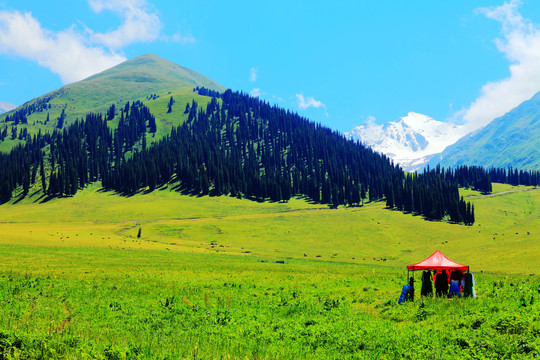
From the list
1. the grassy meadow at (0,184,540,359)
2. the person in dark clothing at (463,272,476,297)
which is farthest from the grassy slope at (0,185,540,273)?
the person in dark clothing at (463,272,476,297)

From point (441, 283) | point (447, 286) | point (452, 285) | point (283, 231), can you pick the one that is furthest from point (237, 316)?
point (283, 231)

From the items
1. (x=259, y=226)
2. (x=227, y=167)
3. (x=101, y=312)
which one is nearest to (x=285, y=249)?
(x=259, y=226)

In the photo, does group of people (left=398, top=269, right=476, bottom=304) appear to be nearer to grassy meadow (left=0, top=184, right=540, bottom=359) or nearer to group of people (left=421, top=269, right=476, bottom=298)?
group of people (left=421, top=269, right=476, bottom=298)

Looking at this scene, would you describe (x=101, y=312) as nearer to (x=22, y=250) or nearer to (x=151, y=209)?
(x=22, y=250)

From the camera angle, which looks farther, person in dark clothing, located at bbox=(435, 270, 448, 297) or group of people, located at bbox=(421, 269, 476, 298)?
person in dark clothing, located at bbox=(435, 270, 448, 297)

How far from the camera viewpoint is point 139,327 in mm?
14336

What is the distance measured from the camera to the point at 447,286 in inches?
850

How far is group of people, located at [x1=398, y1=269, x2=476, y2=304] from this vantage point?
2014 cm

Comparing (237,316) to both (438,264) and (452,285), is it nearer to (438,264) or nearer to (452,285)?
(452,285)

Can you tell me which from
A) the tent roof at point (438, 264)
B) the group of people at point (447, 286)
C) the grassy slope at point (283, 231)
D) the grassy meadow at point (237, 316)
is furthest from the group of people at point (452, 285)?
the grassy slope at point (283, 231)

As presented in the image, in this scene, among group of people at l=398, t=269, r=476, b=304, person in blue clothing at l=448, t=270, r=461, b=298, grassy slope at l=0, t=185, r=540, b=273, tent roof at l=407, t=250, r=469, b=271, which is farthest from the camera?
grassy slope at l=0, t=185, r=540, b=273

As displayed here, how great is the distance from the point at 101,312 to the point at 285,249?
6335 cm

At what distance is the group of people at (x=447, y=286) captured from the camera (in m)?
20.1

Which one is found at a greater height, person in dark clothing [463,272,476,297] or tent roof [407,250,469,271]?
tent roof [407,250,469,271]
